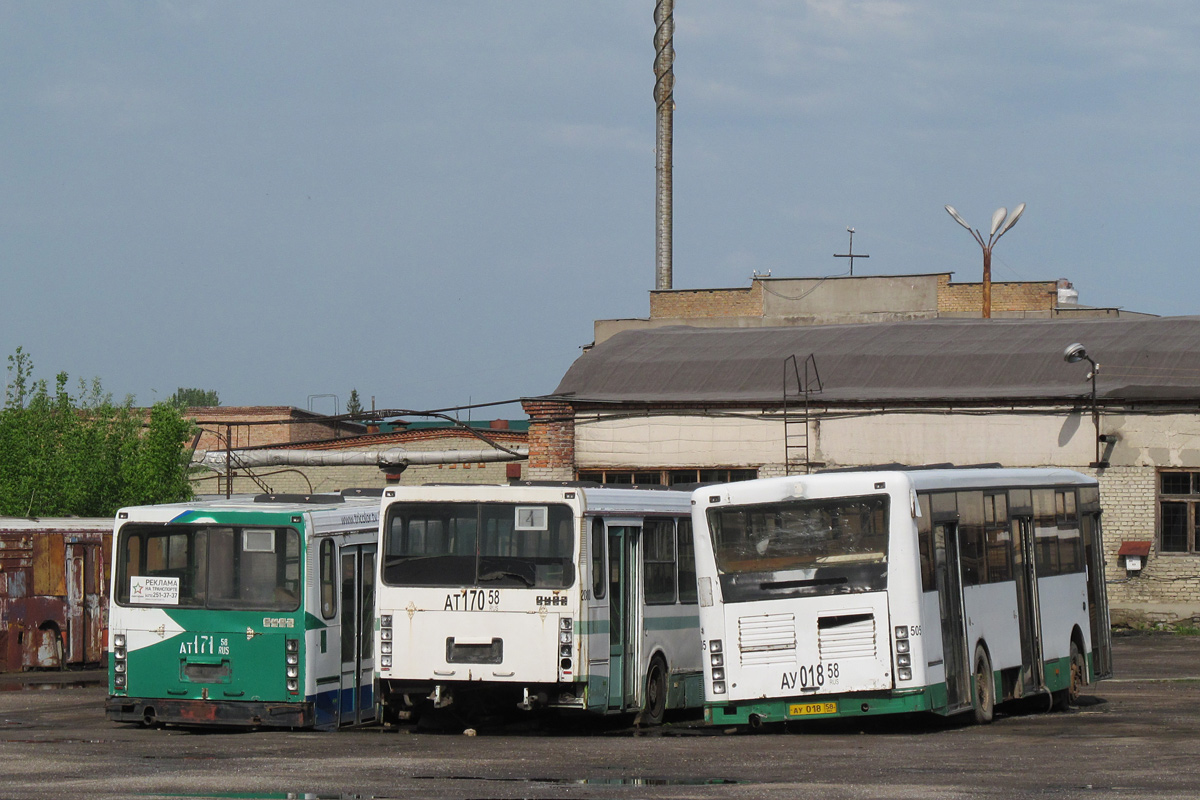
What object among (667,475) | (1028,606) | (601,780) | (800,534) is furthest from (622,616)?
(667,475)

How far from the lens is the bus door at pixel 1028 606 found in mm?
18000

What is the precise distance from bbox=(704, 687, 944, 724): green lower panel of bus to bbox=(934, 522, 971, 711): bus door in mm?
661

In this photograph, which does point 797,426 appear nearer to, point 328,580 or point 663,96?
point 328,580

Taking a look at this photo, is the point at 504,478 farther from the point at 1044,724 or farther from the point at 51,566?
the point at 1044,724

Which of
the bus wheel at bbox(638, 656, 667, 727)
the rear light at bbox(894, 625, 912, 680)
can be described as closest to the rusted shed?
the bus wheel at bbox(638, 656, 667, 727)

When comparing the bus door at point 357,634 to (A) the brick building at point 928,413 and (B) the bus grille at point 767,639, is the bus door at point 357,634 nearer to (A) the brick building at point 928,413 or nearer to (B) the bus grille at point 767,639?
(B) the bus grille at point 767,639

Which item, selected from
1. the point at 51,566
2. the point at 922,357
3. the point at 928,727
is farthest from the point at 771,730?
the point at 922,357

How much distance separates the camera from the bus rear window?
15.6 m

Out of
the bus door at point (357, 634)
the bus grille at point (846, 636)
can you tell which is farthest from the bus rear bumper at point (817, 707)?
the bus door at point (357, 634)

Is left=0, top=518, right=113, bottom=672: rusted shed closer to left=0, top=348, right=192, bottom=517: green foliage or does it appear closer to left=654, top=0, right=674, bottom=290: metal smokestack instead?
left=0, top=348, right=192, bottom=517: green foliage

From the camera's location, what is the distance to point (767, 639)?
15.9m

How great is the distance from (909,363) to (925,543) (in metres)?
20.8

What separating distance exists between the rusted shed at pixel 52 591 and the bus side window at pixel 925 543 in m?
16.1

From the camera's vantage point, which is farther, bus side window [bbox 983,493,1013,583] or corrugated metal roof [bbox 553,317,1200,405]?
corrugated metal roof [bbox 553,317,1200,405]
